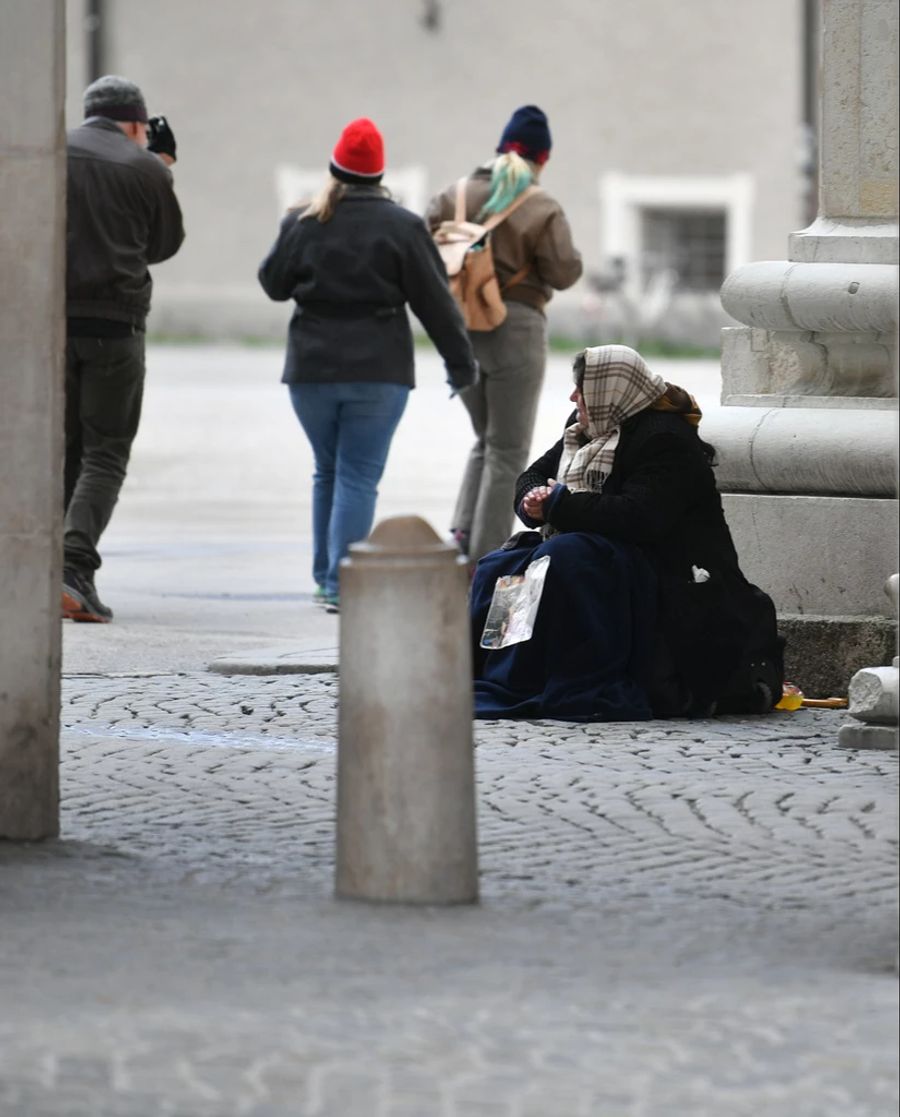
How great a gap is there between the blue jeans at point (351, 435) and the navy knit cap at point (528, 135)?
1.51 metres

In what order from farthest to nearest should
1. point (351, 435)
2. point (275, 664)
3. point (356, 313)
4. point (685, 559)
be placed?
1. point (351, 435)
2. point (356, 313)
3. point (275, 664)
4. point (685, 559)

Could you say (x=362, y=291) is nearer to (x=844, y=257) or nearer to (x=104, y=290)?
(x=104, y=290)

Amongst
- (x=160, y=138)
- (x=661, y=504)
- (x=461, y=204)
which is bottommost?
(x=661, y=504)

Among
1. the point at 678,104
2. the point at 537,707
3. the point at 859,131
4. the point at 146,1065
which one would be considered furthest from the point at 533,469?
the point at 678,104

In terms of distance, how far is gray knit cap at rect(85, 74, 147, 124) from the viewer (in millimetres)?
10000

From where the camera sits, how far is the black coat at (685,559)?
770 centimetres

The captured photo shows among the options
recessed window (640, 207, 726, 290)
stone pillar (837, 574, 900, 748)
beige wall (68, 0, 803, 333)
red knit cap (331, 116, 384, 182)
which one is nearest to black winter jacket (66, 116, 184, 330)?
red knit cap (331, 116, 384, 182)

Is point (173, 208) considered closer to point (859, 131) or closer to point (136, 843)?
point (859, 131)

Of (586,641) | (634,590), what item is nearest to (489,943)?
(586,641)

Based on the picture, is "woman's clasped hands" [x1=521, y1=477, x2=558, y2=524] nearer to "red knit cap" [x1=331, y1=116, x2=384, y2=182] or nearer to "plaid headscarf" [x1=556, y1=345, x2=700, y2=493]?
"plaid headscarf" [x1=556, y1=345, x2=700, y2=493]

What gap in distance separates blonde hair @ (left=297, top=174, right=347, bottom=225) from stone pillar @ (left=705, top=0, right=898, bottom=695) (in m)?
2.20

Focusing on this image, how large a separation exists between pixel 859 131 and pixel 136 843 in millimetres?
3743

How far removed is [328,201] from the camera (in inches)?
405

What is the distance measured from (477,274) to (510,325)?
276 mm
